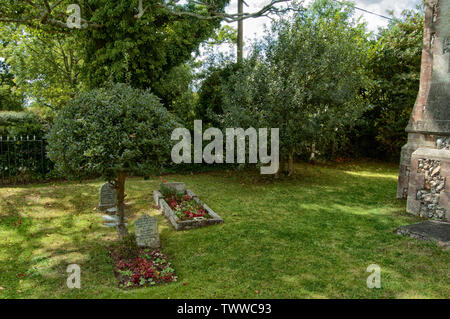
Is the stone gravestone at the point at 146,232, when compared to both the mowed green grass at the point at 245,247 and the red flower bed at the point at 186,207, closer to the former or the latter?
the mowed green grass at the point at 245,247

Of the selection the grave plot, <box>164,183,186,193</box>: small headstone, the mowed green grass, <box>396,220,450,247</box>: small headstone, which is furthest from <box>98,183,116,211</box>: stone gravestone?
<box>396,220,450,247</box>: small headstone

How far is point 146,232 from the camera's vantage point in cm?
702

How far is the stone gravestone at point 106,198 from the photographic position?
1001cm

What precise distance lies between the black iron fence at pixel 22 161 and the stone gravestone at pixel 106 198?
15.1ft

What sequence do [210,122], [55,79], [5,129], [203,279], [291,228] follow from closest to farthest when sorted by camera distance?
[203,279]
[291,228]
[5,129]
[210,122]
[55,79]

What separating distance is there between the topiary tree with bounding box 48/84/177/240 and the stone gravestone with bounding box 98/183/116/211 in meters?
3.05

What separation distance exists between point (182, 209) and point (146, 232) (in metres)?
2.28

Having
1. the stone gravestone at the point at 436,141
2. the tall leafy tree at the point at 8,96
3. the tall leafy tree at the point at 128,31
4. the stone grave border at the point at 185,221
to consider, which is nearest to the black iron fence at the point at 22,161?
the tall leafy tree at the point at 128,31

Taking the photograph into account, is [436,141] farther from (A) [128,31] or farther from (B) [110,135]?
(A) [128,31]

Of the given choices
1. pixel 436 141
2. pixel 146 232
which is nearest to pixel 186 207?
pixel 146 232

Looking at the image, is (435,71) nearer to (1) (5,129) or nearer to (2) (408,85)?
(2) (408,85)

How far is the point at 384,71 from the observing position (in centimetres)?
1897

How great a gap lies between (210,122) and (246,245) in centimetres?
1020
